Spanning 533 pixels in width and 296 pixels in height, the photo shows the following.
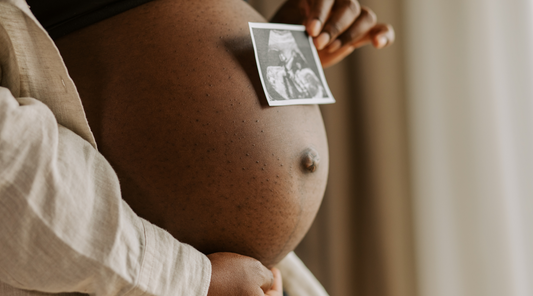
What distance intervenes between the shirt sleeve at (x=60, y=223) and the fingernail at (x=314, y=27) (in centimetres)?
49

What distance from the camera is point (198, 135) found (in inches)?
22.9

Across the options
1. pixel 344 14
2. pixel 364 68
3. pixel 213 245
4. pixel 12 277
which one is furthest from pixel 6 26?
pixel 364 68

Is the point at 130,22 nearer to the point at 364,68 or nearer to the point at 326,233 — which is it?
the point at 364,68

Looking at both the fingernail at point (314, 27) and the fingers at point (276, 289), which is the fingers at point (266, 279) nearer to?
the fingers at point (276, 289)

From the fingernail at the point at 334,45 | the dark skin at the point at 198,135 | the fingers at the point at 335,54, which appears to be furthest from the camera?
the fingers at the point at 335,54

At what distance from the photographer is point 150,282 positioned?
46cm

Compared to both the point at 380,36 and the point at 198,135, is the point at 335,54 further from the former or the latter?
the point at 198,135

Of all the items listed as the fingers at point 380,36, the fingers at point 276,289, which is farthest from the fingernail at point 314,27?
the fingers at point 276,289

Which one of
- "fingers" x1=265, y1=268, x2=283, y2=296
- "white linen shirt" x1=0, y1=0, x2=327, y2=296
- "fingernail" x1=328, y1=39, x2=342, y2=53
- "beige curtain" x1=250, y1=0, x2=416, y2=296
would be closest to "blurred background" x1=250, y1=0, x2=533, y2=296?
"beige curtain" x1=250, y1=0, x2=416, y2=296

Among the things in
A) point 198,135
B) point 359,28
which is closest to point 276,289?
point 198,135

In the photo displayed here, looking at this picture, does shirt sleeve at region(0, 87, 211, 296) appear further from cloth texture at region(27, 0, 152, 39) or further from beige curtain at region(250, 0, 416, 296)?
beige curtain at region(250, 0, 416, 296)

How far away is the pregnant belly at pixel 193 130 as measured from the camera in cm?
58

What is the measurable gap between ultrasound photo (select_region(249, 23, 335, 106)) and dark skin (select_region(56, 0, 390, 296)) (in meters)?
0.02

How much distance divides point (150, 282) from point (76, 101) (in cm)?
25
